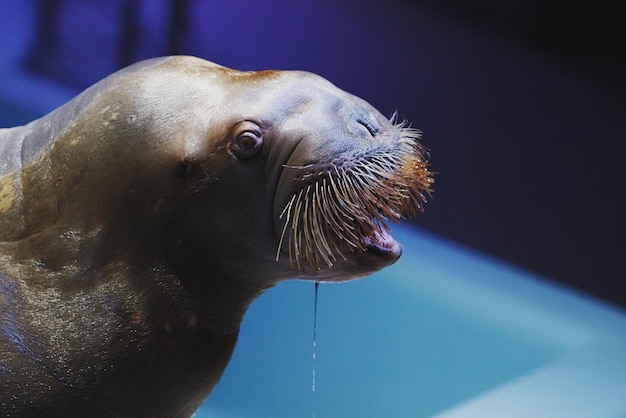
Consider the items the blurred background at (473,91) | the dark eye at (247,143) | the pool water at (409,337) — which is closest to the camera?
the dark eye at (247,143)

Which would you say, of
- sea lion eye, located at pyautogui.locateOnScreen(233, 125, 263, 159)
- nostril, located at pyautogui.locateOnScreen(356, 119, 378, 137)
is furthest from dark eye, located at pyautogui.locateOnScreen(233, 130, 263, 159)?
nostril, located at pyautogui.locateOnScreen(356, 119, 378, 137)

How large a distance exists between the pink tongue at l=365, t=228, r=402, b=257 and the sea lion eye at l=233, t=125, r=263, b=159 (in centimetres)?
20

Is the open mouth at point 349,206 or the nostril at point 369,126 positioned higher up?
the nostril at point 369,126

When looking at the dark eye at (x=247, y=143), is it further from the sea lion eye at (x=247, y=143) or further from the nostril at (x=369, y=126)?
the nostril at (x=369, y=126)

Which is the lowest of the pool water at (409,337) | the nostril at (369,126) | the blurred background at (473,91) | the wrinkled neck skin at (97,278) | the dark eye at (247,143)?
the wrinkled neck skin at (97,278)

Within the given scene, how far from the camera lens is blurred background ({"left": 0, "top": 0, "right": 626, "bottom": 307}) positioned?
3.45 meters

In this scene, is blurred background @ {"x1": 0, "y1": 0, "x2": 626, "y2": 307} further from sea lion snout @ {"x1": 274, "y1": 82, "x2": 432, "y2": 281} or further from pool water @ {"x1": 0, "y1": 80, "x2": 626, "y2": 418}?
sea lion snout @ {"x1": 274, "y1": 82, "x2": 432, "y2": 281}

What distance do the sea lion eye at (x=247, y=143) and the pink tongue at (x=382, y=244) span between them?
0.67 ft

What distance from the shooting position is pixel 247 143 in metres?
1.36

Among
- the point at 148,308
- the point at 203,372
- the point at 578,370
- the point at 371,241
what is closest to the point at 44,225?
the point at 148,308

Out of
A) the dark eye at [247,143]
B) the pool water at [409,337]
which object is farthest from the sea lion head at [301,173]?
the pool water at [409,337]

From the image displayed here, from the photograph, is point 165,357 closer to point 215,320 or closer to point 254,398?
point 215,320

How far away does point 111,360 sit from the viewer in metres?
1.44

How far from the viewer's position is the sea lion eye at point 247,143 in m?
Answer: 1.36
